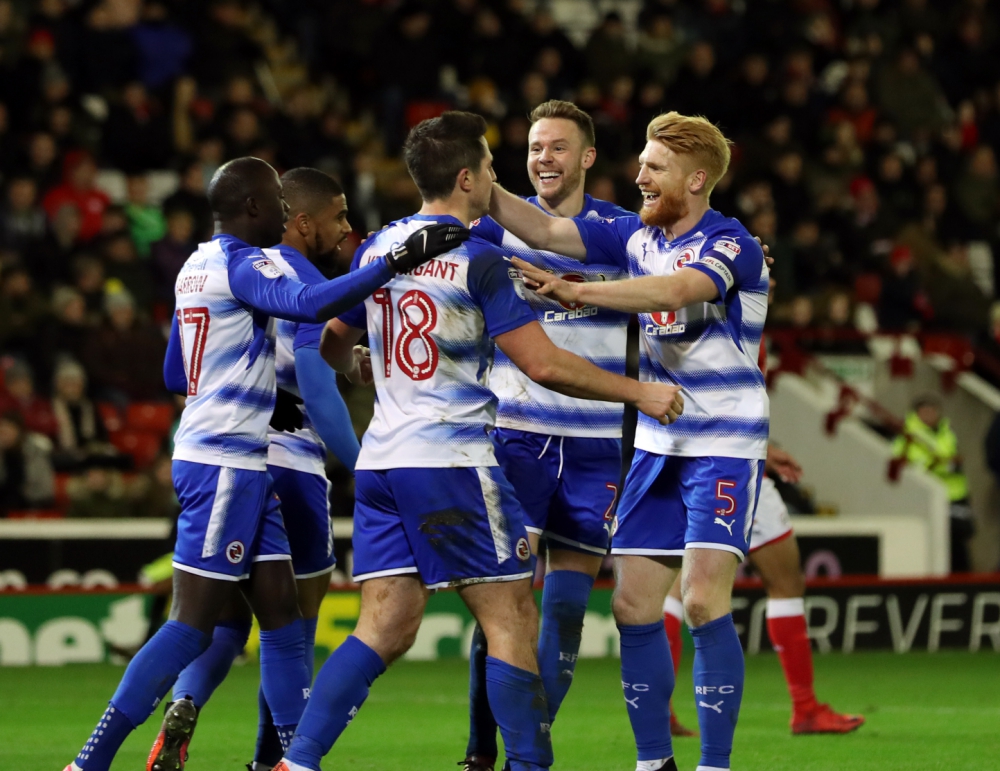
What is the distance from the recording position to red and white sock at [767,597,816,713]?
306 inches

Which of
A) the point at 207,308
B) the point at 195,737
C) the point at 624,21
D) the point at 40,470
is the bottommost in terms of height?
the point at 195,737

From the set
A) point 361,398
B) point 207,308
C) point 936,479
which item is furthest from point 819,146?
point 207,308

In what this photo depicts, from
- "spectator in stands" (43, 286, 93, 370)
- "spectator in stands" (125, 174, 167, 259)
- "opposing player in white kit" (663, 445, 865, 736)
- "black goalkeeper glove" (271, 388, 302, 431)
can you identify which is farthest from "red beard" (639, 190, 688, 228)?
"spectator in stands" (125, 174, 167, 259)

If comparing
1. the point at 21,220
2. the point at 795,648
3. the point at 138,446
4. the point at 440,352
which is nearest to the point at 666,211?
the point at 440,352

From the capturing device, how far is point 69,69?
1527 cm

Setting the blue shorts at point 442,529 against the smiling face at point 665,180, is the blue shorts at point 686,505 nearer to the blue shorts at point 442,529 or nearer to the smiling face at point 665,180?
the blue shorts at point 442,529

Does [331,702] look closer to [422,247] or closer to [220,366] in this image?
[220,366]

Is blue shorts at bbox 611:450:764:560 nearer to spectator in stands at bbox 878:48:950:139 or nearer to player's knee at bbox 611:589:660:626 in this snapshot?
player's knee at bbox 611:589:660:626

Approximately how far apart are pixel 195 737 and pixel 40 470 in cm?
492

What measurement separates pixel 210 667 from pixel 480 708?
1020mm

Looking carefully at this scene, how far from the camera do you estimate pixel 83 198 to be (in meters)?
13.9

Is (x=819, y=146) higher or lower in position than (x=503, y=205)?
higher

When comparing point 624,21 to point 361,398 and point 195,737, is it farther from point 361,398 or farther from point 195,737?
point 195,737

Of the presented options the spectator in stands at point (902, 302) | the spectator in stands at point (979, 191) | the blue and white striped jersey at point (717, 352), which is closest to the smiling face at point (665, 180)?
the blue and white striped jersey at point (717, 352)
